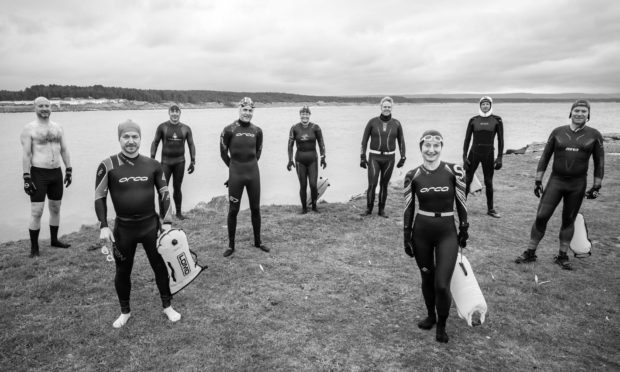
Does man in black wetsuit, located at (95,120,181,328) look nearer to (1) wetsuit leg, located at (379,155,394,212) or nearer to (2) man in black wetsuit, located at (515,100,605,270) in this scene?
(1) wetsuit leg, located at (379,155,394,212)

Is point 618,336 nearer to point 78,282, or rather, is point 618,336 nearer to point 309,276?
point 309,276

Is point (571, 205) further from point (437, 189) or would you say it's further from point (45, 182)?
point (45, 182)

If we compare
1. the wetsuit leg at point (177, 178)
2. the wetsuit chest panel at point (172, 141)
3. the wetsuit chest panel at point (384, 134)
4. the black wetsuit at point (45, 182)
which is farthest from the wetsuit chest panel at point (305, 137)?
the black wetsuit at point (45, 182)

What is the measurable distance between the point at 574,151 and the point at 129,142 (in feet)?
22.4

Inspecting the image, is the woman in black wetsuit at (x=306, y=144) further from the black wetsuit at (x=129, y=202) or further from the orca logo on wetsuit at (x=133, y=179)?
the orca logo on wetsuit at (x=133, y=179)

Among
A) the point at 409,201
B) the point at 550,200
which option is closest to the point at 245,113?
the point at 409,201

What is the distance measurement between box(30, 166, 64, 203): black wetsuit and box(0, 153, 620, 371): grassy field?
115cm

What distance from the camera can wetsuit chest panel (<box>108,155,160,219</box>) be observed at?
4441 mm

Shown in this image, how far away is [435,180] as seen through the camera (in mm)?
4305

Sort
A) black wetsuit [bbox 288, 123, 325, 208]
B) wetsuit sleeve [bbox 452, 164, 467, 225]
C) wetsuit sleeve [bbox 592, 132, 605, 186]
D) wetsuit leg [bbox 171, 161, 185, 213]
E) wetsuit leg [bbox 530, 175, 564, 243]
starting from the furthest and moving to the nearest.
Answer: black wetsuit [bbox 288, 123, 325, 208], wetsuit leg [bbox 171, 161, 185, 213], wetsuit leg [bbox 530, 175, 564, 243], wetsuit sleeve [bbox 592, 132, 605, 186], wetsuit sleeve [bbox 452, 164, 467, 225]

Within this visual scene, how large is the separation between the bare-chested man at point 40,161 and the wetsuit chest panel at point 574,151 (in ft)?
29.7

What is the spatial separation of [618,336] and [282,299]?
4.37 metres

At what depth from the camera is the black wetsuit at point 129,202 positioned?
443cm

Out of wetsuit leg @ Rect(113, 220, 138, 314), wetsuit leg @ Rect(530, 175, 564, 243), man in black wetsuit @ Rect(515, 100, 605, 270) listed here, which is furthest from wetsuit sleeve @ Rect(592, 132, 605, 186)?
wetsuit leg @ Rect(113, 220, 138, 314)
